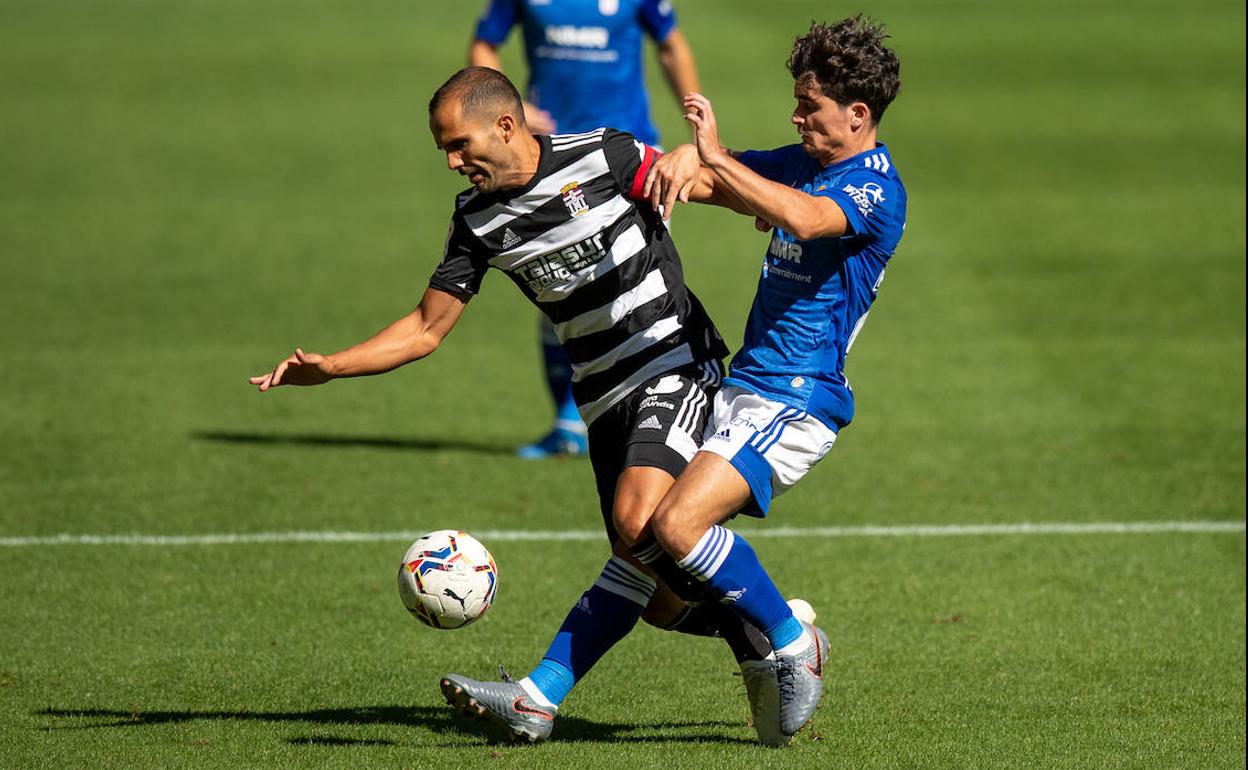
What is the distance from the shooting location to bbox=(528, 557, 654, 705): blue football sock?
5.47 meters

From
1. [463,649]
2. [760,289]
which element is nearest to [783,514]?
[463,649]

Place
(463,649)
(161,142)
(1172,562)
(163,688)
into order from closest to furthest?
1. (163,688)
2. (463,649)
3. (1172,562)
4. (161,142)

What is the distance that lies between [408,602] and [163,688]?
1.17 meters

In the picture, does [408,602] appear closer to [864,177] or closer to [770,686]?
[770,686]

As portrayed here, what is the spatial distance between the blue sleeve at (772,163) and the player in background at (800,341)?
55mm

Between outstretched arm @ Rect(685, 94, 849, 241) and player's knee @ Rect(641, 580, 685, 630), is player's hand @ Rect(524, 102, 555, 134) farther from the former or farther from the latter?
outstretched arm @ Rect(685, 94, 849, 241)

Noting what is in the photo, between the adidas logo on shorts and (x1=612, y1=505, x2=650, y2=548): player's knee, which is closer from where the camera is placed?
(x1=612, y1=505, x2=650, y2=548): player's knee

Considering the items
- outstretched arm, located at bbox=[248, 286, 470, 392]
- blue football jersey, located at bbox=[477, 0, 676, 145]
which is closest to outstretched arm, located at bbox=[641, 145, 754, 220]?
outstretched arm, located at bbox=[248, 286, 470, 392]

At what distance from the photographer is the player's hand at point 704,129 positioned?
494 cm

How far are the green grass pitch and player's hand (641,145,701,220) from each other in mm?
1809

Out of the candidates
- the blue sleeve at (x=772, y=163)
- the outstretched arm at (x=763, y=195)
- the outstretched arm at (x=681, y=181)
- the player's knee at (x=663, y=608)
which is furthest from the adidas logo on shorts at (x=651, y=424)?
the blue sleeve at (x=772, y=163)

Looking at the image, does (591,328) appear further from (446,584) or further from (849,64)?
(849,64)

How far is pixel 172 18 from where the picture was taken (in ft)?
87.9

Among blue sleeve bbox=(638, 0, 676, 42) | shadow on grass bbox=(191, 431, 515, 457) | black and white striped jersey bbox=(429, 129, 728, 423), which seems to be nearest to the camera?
black and white striped jersey bbox=(429, 129, 728, 423)
